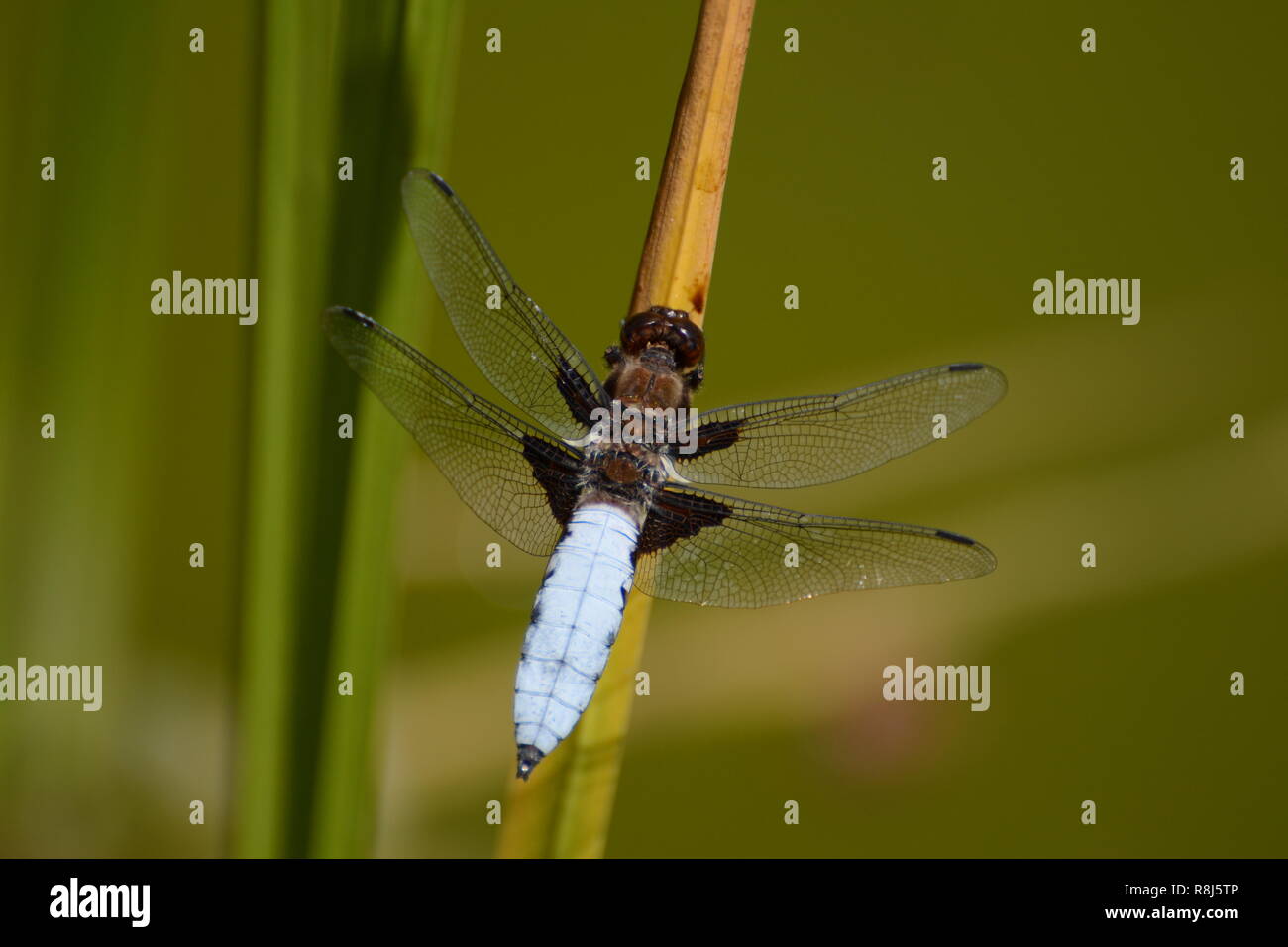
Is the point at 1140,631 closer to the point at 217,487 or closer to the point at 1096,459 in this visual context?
the point at 1096,459

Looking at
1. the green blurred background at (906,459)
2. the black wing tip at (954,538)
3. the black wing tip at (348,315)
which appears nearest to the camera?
the black wing tip at (348,315)

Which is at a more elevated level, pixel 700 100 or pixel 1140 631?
pixel 700 100

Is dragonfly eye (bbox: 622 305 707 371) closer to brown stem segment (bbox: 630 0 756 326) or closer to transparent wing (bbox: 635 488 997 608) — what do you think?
brown stem segment (bbox: 630 0 756 326)

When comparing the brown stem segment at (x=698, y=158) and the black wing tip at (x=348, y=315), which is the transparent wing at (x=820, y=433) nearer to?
the brown stem segment at (x=698, y=158)

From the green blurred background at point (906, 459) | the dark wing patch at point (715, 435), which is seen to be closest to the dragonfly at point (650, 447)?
the dark wing patch at point (715, 435)

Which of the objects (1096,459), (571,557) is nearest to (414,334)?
(571,557)

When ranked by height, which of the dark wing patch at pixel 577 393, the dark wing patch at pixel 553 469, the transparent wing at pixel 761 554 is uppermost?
the dark wing patch at pixel 577 393
